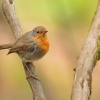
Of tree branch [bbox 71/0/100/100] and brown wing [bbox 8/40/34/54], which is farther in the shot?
brown wing [bbox 8/40/34/54]

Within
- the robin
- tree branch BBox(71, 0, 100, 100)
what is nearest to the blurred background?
the robin

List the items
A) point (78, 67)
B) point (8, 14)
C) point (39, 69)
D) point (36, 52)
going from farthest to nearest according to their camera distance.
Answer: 1. point (39, 69)
2. point (36, 52)
3. point (8, 14)
4. point (78, 67)

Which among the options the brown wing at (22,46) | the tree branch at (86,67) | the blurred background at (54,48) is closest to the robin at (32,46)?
the brown wing at (22,46)

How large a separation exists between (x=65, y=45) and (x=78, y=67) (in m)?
3.93

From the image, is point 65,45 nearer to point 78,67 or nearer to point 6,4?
point 6,4

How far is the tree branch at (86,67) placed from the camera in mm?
3250

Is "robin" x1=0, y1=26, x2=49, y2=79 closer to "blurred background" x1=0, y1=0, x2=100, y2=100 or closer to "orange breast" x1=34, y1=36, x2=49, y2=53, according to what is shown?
"orange breast" x1=34, y1=36, x2=49, y2=53

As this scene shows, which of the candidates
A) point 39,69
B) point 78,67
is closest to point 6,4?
point 78,67

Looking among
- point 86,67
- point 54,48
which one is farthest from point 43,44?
point 54,48

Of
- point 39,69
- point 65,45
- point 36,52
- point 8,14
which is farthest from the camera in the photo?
point 65,45

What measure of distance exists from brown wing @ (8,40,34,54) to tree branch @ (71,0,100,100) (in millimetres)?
930

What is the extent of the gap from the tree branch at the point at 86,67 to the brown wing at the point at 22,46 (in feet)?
3.05

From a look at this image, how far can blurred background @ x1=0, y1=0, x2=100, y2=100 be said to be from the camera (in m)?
6.64

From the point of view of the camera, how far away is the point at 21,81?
264 inches
